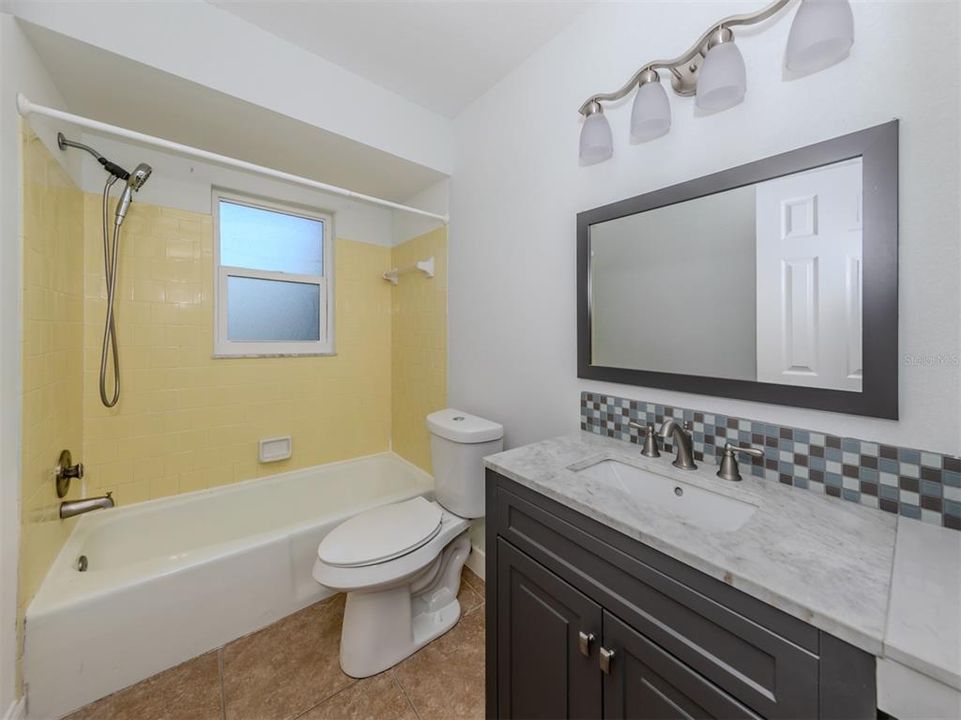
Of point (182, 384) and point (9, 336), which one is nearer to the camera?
point (9, 336)

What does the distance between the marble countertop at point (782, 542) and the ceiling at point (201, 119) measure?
173cm

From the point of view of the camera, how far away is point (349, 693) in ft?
4.15

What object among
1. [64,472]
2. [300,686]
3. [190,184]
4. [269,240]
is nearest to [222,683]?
[300,686]

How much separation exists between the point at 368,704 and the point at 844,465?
5.16ft

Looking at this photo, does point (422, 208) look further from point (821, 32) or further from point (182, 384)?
point (821, 32)

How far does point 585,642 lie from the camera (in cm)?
79

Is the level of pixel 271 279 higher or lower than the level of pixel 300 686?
higher

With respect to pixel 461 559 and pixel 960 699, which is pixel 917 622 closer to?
pixel 960 699

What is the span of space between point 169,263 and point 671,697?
2.56 metres

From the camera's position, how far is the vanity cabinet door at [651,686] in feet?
2.00

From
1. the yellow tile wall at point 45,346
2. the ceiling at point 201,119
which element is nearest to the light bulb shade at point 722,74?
the ceiling at point 201,119

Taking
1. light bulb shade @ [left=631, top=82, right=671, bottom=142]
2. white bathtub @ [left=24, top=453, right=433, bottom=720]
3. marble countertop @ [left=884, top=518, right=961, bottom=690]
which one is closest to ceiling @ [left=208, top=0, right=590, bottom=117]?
light bulb shade @ [left=631, top=82, right=671, bottom=142]

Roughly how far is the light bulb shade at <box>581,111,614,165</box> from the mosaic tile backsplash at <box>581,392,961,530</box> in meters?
0.89

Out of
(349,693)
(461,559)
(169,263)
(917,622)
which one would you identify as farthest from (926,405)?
(169,263)
